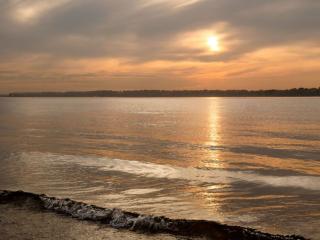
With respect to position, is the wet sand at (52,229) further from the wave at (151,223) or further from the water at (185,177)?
the water at (185,177)

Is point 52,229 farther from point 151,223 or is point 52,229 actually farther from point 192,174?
point 192,174

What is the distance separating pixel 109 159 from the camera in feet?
103

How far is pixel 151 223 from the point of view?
1395cm

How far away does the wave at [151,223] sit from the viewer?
13.0 m

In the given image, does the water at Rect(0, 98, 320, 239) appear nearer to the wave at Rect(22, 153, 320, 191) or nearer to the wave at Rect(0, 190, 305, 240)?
the wave at Rect(22, 153, 320, 191)

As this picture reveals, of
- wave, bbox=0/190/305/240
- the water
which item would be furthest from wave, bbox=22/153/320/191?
wave, bbox=0/190/305/240

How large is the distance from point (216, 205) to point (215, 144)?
2546 cm

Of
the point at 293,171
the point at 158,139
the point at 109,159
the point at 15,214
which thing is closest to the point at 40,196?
the point at 15,214

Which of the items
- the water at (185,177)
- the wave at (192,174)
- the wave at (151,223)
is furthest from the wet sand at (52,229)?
the wave at (192,174)

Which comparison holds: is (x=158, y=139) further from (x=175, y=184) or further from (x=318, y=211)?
(x=318, y=211)


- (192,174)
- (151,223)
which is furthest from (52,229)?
→ (192,174)

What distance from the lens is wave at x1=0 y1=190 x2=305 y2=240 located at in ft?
42.6

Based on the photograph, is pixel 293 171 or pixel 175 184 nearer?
pixel 175 184

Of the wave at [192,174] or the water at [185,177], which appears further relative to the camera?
the wave at [192,174]
